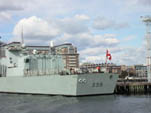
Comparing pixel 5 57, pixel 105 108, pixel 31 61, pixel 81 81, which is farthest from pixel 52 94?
pixel 5 57

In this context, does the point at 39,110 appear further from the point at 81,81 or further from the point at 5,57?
the point at 5,57

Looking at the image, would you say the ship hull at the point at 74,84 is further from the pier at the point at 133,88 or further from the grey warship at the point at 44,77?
the pier at the point at 133,88

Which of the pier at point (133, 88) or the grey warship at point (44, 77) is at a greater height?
the grey warship at point (44, 77)

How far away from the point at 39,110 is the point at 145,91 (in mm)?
22898

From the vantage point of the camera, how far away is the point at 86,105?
24000 mm

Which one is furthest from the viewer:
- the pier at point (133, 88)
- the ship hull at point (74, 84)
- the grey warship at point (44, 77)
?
the pier at point (133, 88)

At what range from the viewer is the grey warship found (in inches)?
1133

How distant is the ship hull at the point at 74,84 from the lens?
28391mm

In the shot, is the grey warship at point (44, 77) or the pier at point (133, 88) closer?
the grey warship at point (44, 77)

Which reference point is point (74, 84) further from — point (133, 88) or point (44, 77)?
point (133, 88)

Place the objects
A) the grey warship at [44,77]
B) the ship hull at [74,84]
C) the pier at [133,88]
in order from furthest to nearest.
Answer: the pier at [133,88] → the grey warship at [44,77] → the ship hull at [74,84]

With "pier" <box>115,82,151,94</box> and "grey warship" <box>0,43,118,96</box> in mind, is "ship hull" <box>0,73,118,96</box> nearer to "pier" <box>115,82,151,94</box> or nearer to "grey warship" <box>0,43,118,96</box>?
"grey warship" <box>0,43,118,96</box>

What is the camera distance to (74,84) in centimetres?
2825

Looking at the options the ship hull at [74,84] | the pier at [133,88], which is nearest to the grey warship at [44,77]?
the ship hull at [74,84]
